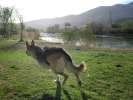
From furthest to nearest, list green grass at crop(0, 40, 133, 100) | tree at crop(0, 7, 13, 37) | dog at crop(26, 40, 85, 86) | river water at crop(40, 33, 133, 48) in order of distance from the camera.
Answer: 1. tree at crop(0, 7, 13, 37)
2. river water at crop(40, 33, 133, 48)
3. dog at crop(26, 40, 85, 86)
4. green grass at crop(0, 40, 133, 100)

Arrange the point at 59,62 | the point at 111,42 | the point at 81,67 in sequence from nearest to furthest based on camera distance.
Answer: the point at 81,67, the point at 59,62, the point at 111,42

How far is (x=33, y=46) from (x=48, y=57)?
1326 mm

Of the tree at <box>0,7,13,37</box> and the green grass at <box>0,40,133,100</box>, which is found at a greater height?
the tree at <box>0,7,13,37</box>

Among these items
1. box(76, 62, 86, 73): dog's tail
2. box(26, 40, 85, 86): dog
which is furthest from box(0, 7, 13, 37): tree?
box(76, 62, 86, 73): dog's tail

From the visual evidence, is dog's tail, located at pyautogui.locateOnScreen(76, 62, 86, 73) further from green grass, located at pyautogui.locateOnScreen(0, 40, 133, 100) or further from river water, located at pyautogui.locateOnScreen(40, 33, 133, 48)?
river water, located at pyautogui.locateOnScreen(40, 33, 133, 48)

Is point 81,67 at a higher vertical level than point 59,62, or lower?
lower

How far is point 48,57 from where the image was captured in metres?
9.66

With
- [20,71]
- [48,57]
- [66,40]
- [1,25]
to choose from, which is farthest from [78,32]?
[48,57]

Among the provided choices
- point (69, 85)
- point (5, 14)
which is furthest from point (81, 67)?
point (5, 14)

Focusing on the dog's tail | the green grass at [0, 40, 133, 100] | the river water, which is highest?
the dog's tail

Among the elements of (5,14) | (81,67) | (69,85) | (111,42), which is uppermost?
(5,14)

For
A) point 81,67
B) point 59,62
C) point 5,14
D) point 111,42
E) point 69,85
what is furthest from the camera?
point 5,14

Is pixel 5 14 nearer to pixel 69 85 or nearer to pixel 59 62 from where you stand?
pixel 69 85

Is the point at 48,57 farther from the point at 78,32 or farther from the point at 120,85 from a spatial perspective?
the point at 78,32
